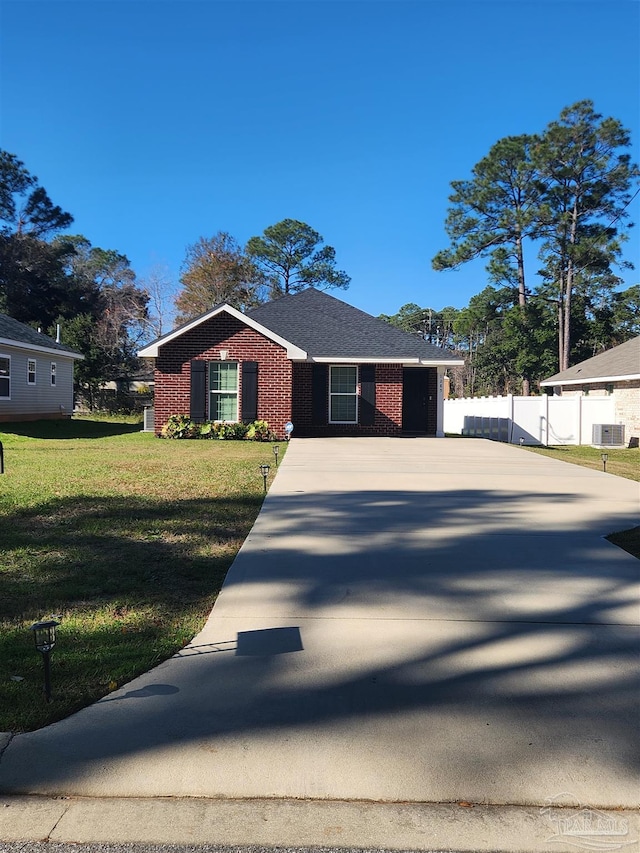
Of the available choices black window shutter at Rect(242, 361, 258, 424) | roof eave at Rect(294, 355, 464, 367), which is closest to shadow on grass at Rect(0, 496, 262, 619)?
black window shutter at Rect(242, 361, 258, 424)

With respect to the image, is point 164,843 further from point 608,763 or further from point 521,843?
point 608,763

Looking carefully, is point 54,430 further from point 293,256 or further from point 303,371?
point 293,256

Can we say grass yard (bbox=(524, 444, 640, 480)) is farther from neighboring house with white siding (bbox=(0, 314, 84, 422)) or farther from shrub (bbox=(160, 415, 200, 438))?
neighboring house with white siding (bbox=(0, 314, 84, 422))

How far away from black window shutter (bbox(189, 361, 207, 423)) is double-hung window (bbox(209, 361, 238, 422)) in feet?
1.00

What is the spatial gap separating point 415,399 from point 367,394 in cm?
216

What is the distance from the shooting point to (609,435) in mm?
20172

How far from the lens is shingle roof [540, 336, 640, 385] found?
835 inches

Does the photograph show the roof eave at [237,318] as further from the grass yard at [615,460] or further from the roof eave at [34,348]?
the grass yard at [615,460]

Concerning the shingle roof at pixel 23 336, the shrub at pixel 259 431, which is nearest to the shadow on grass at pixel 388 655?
the shrub at pixel 259 431

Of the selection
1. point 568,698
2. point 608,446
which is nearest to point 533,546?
point 568,698

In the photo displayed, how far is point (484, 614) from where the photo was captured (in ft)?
14.4

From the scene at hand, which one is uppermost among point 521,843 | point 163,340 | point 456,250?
point 456,250

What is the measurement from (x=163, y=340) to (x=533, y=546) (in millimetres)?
13930

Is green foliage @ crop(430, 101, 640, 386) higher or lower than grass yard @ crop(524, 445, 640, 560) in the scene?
higher
